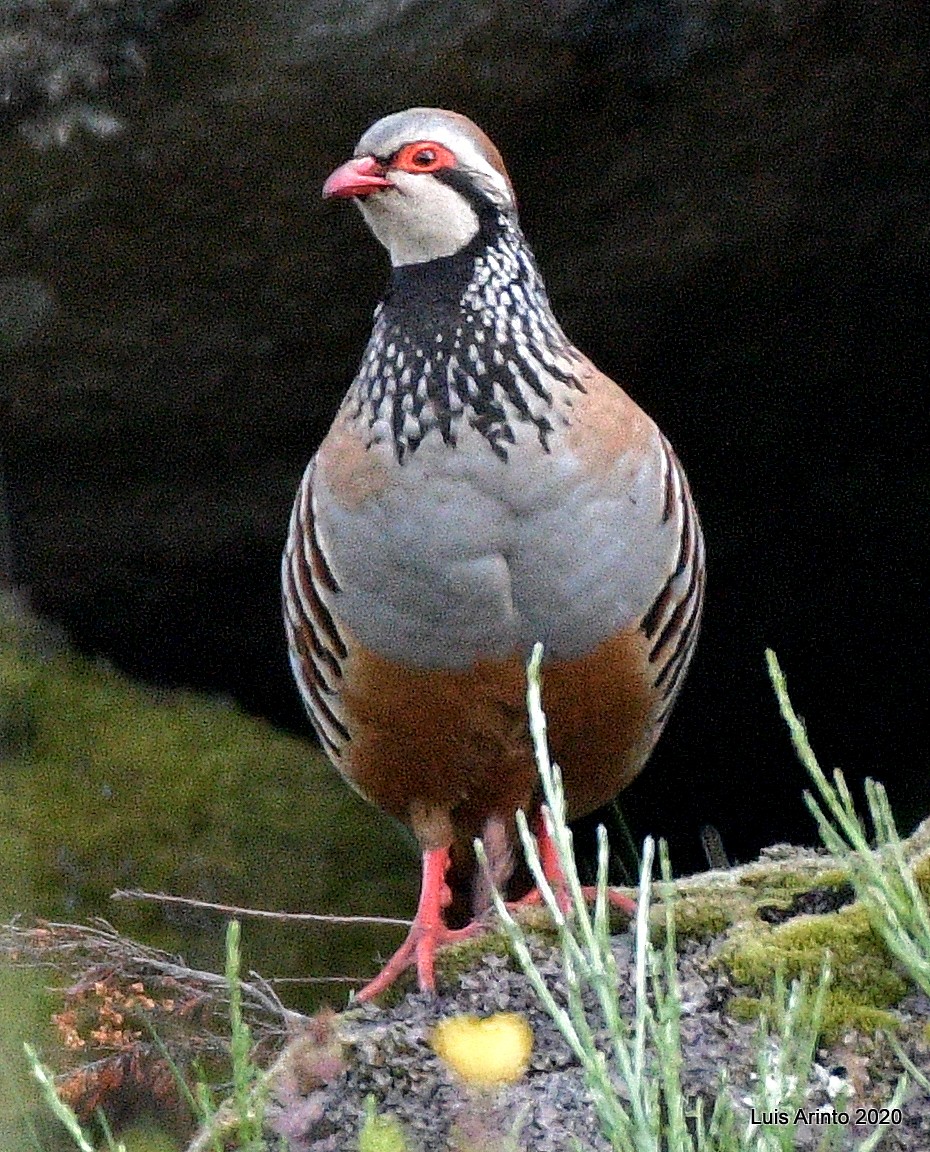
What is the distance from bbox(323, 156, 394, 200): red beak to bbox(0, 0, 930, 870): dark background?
632 millimetres

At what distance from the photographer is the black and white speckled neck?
8.50 ft

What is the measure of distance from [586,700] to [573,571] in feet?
0.78

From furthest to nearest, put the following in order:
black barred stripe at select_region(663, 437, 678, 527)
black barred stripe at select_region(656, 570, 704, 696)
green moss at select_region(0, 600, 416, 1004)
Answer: green moss at select_region(0, 600, 416, 1004) < black barred stripe at select_region(656, 570, 704, 696) < black barred stripe at select_region(663, 437, 678, 527)

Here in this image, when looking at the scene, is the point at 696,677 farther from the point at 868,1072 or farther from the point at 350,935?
the point at 868,1072

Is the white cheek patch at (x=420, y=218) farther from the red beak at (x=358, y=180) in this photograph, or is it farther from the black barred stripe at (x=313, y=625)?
the black barred stripe at (x=313, y=625)

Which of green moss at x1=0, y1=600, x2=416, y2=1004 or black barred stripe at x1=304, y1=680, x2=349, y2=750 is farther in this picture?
green moss at x1=0, y1=600, x2=416, y2=1004

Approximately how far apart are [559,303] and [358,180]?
1598 millimetres

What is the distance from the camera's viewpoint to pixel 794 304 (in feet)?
14.2

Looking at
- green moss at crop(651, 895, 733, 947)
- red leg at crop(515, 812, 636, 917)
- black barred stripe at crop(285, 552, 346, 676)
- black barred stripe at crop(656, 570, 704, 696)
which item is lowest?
red leg at crop(515, 812, 636, 917)

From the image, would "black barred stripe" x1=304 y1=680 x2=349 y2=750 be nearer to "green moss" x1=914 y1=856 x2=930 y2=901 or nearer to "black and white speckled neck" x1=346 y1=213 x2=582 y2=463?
"black and white speckled neck" x1=346 y1=213 x2=582 y2=463

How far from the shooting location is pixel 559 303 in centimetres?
417

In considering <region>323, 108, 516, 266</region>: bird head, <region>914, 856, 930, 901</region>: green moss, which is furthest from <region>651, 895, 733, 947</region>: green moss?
<region>323, 108, 516, 266</region>: bird head

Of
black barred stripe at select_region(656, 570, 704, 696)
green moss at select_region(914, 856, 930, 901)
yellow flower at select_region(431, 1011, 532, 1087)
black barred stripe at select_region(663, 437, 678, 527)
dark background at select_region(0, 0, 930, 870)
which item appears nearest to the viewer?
yellow flower at select_region(431, 1011, 532, 1087)

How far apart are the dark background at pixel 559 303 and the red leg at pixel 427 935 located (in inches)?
57.1
